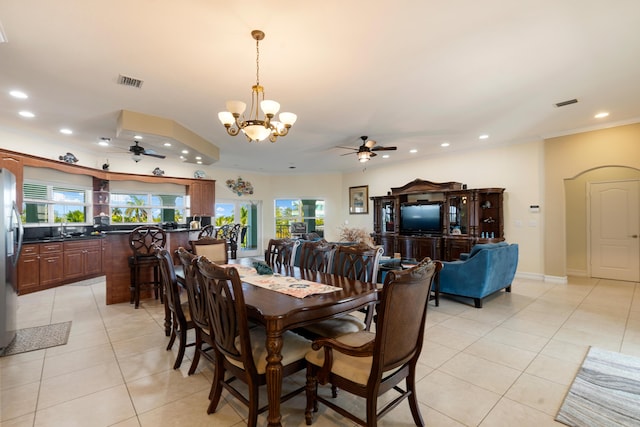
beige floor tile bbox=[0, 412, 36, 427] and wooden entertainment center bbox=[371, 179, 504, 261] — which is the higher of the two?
wooden entertainment center bbox=[371, 179, 504, 261]

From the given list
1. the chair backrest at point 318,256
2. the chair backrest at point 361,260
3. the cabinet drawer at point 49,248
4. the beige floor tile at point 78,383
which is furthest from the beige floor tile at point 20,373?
the cabinet drawer at point 49,248

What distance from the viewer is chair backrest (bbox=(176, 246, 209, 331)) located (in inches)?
75.7

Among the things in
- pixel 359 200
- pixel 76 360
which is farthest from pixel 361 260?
pixel 359 200

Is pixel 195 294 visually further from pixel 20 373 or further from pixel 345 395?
pixel 20 373

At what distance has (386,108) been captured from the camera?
418 cm

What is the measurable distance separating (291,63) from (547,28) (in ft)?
7.54

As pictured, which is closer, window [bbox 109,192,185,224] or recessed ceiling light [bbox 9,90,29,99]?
recessed ceiling light [bbox 9,90,29,99]

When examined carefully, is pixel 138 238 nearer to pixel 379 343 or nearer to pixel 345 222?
pixel 379 343

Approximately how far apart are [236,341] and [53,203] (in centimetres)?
654

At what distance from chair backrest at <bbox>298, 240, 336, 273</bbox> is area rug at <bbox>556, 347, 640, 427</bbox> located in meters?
2.09

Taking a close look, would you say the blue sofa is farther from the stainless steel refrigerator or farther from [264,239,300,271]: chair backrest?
the stainless steel refrigerator

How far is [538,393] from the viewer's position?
85.7 inches

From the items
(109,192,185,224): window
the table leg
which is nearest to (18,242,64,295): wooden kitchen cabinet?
(109,192,185,224): window

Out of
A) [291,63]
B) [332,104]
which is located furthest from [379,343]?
[332,104]
